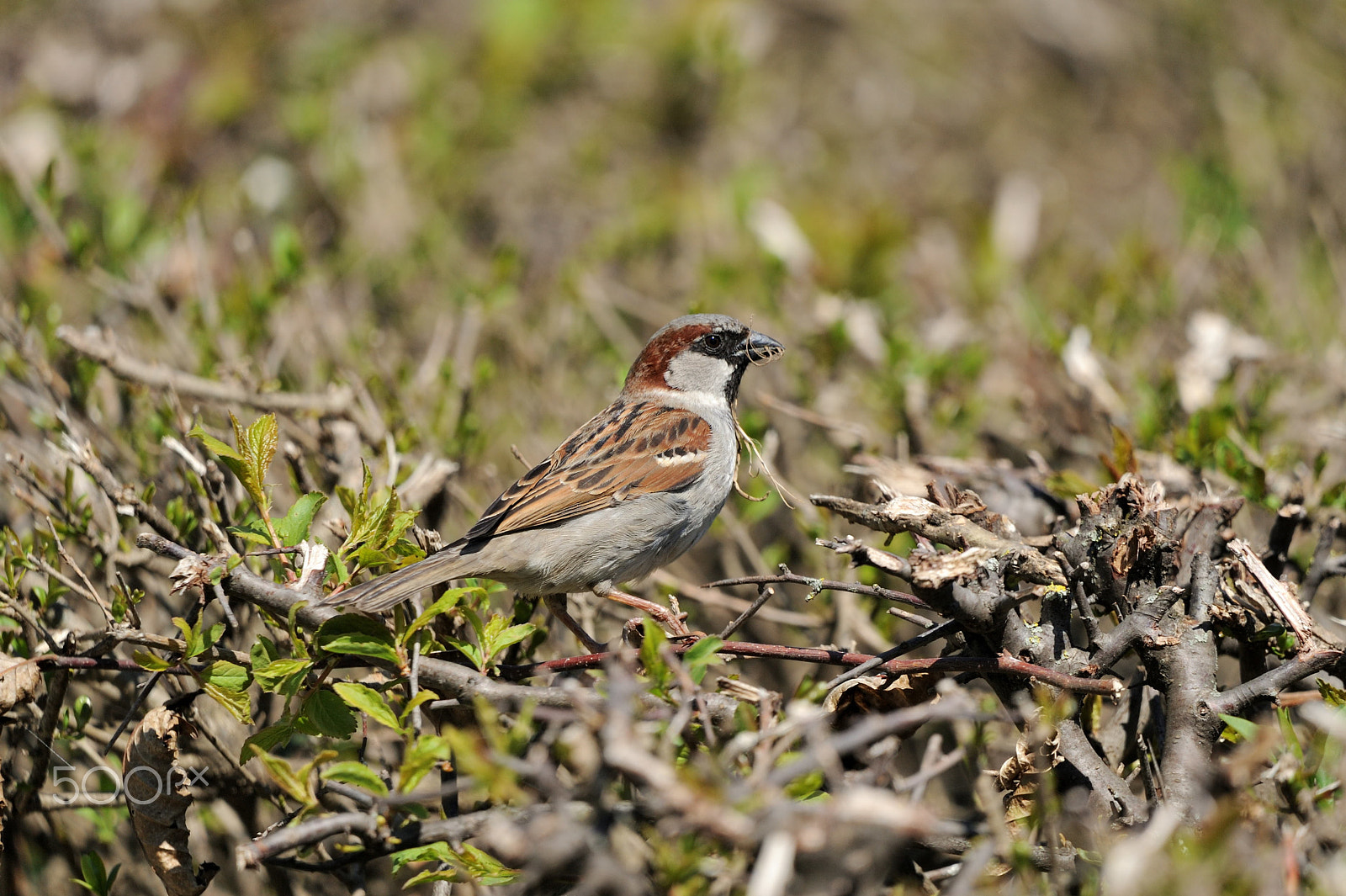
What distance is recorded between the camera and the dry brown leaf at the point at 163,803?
6.13 feet

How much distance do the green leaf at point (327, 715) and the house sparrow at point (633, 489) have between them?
0.34m

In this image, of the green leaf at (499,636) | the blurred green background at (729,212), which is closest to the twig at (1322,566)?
the blurred green background at (729,212)

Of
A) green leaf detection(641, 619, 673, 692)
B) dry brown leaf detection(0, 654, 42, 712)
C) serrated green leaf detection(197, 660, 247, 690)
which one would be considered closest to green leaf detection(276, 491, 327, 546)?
serrated green leaf detection(197, 660, 247, 690)

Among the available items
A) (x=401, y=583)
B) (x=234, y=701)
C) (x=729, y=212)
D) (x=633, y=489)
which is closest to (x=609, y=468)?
(x=633, y=489)

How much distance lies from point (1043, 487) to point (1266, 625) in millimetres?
633

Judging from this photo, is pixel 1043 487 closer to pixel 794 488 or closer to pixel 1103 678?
pixel 1103 678

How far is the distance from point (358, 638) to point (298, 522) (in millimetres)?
301

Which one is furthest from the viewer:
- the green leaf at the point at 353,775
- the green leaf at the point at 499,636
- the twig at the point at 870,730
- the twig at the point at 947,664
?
the green leaf at the point at 499,636

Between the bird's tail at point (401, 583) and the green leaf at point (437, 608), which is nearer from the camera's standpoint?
the green leaf at point (437, 608)

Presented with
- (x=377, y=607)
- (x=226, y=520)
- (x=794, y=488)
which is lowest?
(x=794, y=488)

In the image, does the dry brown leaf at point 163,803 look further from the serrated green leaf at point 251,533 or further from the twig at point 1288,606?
the twig at point 1288,606

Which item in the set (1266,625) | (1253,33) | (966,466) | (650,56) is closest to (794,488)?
(966,466)

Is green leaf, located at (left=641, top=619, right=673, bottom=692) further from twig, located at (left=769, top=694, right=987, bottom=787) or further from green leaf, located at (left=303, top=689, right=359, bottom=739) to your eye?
green leaf, located at (left=303, top=689, right=359, bottom=739)

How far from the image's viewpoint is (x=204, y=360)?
10.3 ft
